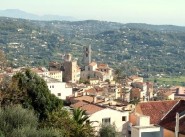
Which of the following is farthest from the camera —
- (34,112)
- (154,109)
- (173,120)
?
(154,109)

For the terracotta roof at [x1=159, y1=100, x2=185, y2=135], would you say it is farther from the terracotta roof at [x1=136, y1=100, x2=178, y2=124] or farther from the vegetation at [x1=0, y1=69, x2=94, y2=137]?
the vegetation at [x1=0, y1=69, x2=94, y2=137]

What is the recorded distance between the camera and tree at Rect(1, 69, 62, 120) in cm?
2670

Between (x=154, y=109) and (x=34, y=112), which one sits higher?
(x=34, y=112)

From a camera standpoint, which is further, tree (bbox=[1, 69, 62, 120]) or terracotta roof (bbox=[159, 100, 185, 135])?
tree (bbox=[1, 69, 62, 120])

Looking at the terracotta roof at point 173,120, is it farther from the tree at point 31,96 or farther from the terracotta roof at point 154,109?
the tree at point 31,96

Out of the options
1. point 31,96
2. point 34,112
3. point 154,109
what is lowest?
point 154,109

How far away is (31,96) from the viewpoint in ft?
89.9

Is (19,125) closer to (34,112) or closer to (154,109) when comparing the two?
(34,112)

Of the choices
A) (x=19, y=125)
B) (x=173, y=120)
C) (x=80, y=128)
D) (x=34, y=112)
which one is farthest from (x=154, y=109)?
(x=19, y=125)

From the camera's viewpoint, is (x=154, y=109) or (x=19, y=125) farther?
(x=154, y=109)

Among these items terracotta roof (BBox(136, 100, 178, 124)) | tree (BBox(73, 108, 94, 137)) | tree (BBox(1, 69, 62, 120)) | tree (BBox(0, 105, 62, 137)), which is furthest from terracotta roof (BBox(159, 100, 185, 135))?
tree (BBox(0, 105, 62, 137))

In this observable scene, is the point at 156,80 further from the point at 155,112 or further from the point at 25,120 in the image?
the point at 25,120

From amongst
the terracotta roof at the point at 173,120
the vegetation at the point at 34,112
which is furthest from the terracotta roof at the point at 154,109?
the vegetation at the point at 34,112

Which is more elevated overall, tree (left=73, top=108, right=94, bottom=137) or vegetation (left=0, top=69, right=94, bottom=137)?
vegetation (left=0, top=69, right=94, bottom=137)
